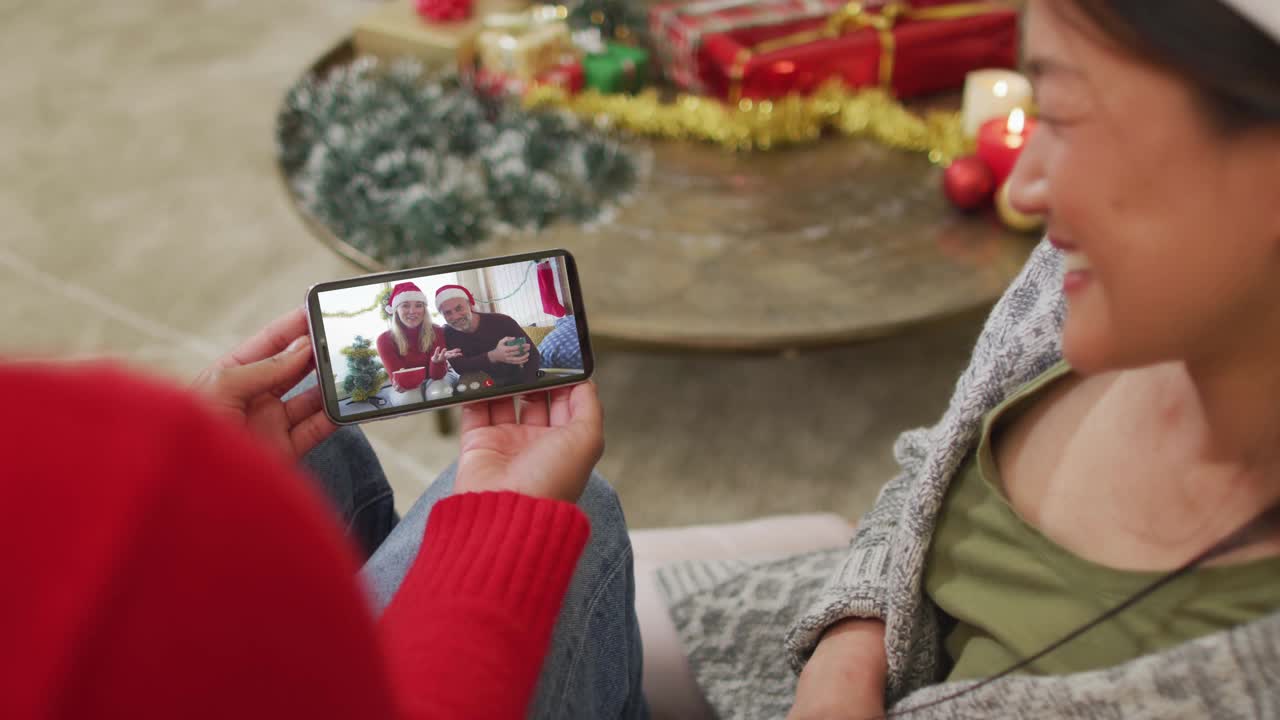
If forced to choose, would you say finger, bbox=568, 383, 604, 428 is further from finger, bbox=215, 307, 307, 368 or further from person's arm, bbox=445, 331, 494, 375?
finger, bbox=215, 307, 307, 368

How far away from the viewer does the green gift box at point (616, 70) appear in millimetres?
1871

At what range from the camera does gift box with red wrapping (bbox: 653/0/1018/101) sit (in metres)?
1.77

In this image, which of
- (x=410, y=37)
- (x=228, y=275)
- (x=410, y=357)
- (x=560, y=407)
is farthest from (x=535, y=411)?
(x=228, y=275)

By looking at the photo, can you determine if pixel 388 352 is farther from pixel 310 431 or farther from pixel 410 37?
pixel 410 37

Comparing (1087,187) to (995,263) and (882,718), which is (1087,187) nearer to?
(882,718)

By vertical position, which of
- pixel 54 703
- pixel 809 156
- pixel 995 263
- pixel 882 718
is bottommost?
pixel 882 718

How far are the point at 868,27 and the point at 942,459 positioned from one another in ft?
3.96

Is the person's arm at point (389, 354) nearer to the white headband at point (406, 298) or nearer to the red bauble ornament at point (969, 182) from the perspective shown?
the white headband at point (406, 298)

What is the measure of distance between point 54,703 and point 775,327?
1.12 meters

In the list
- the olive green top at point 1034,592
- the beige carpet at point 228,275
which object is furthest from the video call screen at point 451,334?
the beige carpet at point 228,275

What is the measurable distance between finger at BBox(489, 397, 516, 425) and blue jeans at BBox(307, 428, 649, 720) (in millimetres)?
59

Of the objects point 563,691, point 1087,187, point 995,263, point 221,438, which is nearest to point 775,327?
point 995,263

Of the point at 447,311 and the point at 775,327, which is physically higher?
the point at 447,311

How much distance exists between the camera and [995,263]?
4.70ft
